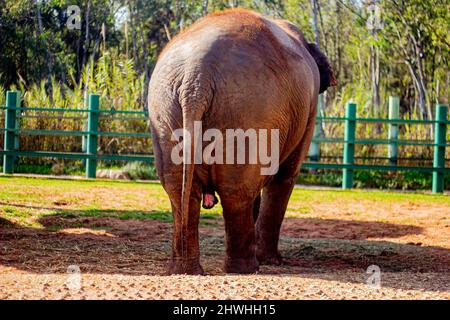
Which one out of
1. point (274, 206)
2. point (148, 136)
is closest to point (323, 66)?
point (274, 206)

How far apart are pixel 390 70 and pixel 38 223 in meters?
21.3

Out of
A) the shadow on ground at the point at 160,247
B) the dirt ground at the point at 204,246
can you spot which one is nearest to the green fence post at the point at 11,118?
the dirt ground at the point at 204,246

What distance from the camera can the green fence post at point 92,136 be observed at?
1639 centimetres

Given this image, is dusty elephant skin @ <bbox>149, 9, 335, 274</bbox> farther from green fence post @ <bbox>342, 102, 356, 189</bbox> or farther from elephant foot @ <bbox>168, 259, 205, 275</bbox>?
green fence post @ <bbox>342, 102, 356, 189</bbox>

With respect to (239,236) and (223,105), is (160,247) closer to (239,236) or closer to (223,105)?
(239,236)

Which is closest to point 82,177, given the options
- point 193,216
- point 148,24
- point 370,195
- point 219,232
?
point 370,195

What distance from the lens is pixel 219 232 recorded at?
32.6 feet

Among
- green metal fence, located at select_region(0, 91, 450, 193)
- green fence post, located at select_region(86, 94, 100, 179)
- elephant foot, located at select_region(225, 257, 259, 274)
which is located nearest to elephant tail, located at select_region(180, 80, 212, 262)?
elephant foot, located at select_region(225, 257, 259, 274)

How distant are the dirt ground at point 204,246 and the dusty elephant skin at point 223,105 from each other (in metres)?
0.52

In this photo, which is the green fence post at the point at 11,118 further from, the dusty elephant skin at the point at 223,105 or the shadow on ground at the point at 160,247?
the dusty elephant skin at the point at 223,105

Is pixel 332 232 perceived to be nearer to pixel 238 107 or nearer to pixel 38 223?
pixel 38 223

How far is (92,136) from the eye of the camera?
16.8 meters

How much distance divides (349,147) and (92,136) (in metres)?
5.50

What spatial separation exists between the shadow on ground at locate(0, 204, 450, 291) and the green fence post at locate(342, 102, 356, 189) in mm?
5559
